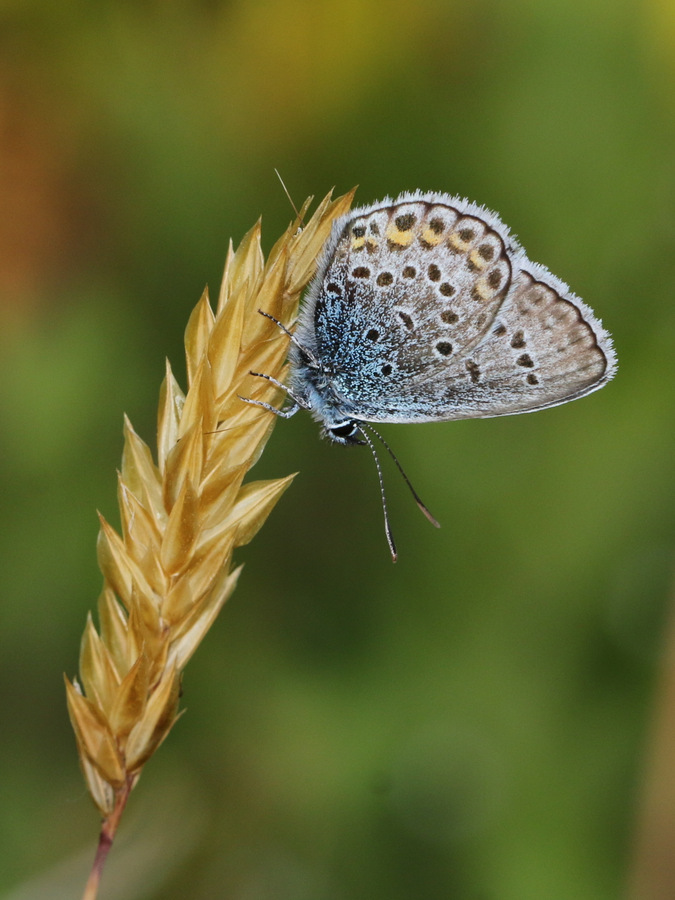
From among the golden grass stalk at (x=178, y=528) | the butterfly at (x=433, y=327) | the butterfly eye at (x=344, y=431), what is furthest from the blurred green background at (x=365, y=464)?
the golden grass stalk at (x=178, y=528)

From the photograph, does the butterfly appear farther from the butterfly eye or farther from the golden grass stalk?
the golden grass stalk

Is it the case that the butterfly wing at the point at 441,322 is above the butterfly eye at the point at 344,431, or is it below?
above

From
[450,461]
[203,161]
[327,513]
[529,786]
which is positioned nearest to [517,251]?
[450,461]

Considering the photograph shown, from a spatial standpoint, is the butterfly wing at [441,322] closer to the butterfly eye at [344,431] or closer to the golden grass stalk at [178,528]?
the butterfly eye at [344,431]

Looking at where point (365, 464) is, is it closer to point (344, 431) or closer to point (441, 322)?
point (344, 431)

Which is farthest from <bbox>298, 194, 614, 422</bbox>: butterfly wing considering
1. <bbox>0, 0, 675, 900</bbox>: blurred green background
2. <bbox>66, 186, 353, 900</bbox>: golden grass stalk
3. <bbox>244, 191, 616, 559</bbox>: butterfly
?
<bbox>0, 0, 675, 900</bbox>: blurred green background

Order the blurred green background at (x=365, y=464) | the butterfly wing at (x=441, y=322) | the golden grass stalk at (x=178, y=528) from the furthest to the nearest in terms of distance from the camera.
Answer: the blurred green background at (x=365, y=464)
the butterfly wing at (x=441, y=322)
the golden grass stalk at (x=178, y=528)

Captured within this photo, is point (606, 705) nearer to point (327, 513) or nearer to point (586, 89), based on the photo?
point (327, 513)
